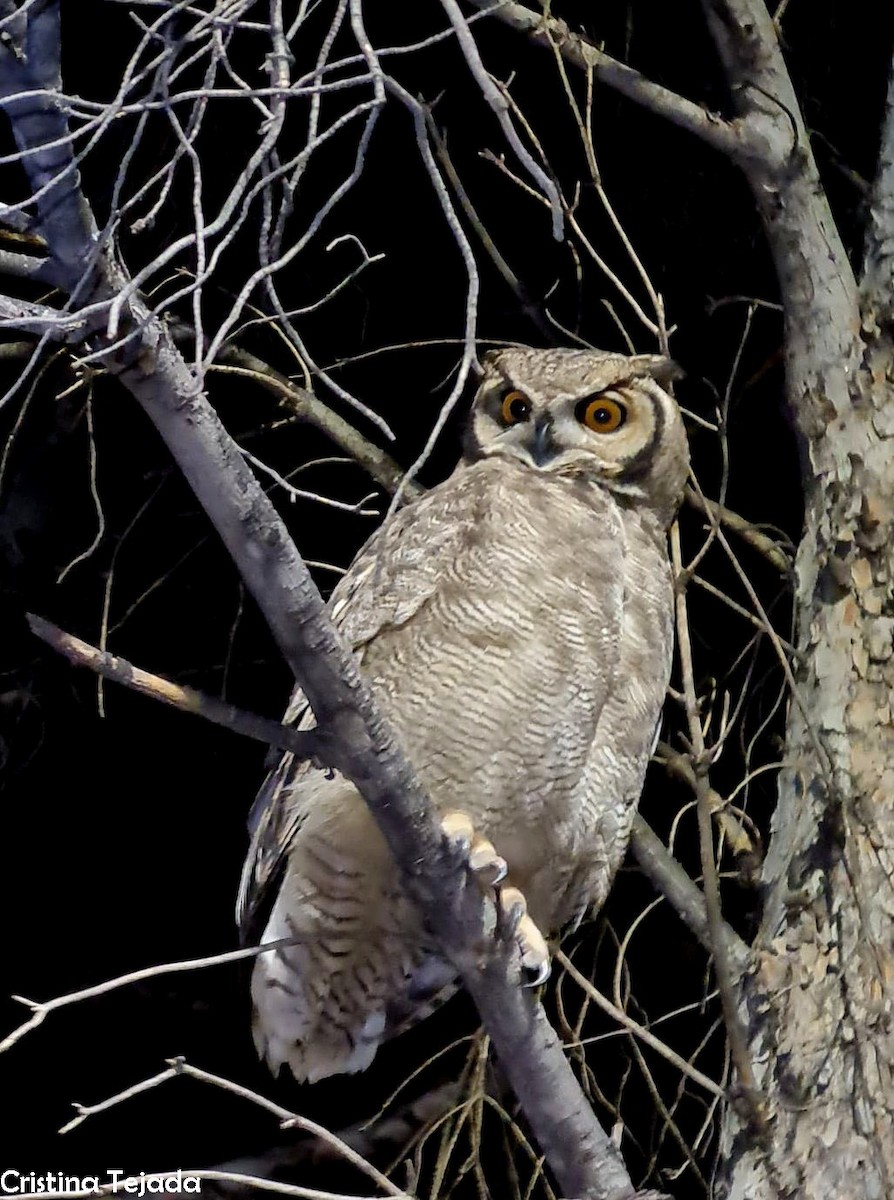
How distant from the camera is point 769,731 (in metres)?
3.07

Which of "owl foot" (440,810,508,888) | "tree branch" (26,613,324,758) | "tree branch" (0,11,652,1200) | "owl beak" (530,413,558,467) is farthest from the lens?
"owl beak" (530,413,558,467)

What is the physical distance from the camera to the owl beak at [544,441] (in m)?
2.24

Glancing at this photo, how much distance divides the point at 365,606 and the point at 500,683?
25 cm

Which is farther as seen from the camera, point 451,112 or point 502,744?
point 451,112

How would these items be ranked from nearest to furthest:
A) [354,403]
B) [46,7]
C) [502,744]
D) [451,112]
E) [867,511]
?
[46,7] < [354,403] < [502,744] < [867,511] < [451,112]

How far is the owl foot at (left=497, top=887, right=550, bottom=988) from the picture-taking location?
1796 mm

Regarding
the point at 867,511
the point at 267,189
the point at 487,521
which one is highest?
the point at 267,189

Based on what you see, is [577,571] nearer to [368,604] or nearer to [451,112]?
[368,604]

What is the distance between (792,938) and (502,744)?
0.52 metres

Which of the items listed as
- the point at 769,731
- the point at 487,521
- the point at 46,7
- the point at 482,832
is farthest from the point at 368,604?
the point at 769,731

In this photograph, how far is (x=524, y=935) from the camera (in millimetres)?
1983

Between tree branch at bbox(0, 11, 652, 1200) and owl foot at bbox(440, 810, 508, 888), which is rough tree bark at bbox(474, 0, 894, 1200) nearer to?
tree branch at bbox(0, 11, 652, 1200)

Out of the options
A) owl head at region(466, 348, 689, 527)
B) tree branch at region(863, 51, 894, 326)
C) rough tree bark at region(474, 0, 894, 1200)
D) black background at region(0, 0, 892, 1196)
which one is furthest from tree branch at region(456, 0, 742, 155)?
black background at region(0, 0, 892, 1196)

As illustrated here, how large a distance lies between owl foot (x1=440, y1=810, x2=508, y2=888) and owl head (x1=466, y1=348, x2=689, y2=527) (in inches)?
24.6
